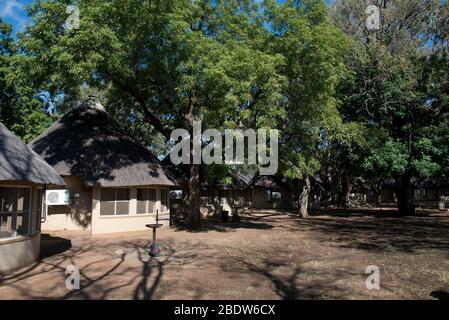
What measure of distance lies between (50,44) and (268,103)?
9.24 metres

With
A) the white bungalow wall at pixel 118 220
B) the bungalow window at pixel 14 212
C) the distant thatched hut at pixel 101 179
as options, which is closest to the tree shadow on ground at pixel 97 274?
the bungalow window at pixel 14 212

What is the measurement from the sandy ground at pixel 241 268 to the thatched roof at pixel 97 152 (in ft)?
10.5

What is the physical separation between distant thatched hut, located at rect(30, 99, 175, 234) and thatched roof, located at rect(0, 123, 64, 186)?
23.6 feet

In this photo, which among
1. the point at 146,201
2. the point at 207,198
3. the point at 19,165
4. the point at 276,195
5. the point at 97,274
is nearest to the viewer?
the point at 97,274

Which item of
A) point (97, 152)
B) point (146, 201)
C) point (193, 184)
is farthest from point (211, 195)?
point (97, 152)

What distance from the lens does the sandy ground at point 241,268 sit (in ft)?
29.5

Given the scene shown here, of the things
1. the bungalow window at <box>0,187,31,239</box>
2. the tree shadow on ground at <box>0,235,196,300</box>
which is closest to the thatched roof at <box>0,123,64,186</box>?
the bungalow window at <box>0,187,31,239</box>

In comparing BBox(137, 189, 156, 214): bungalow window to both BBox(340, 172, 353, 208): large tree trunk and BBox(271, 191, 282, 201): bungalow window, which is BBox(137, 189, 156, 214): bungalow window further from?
BBox(340, 172, 353, 208): large tree trunk

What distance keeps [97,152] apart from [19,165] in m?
10.3

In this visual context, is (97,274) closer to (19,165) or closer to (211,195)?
(19,165)

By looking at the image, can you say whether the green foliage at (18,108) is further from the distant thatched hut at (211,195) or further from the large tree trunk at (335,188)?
the large tree trunk at (335,188)

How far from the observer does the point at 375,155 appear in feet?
92.0

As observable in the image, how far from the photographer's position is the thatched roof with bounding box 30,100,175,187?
2030 cm

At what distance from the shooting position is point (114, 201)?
21109 mm
